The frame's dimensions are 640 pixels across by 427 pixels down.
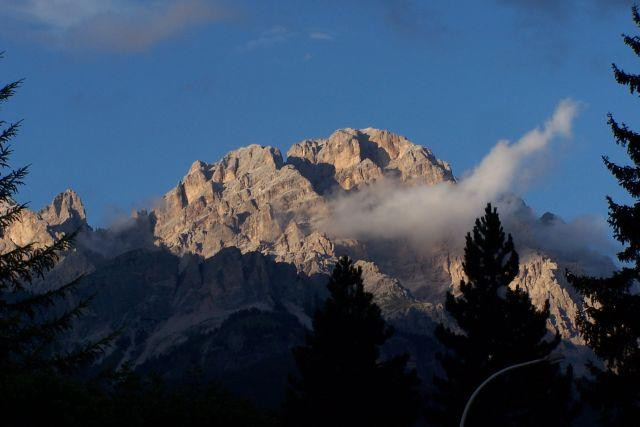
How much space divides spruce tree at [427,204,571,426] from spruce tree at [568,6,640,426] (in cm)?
3824

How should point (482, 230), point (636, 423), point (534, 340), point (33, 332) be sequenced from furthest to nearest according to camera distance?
point (482, 230) < point (534, 340) < point (636, 423) < point (33, 332)

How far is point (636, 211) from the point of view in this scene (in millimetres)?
46500

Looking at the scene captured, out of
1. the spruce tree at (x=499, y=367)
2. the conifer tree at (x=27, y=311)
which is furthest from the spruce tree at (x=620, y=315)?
the spruce tree at (x=499, y=367)

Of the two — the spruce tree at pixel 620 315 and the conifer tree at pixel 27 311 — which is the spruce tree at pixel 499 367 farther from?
the conifer tree at pixel 27 311

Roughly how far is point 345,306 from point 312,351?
4.83 metres

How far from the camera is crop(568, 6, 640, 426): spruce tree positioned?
45.5 meters

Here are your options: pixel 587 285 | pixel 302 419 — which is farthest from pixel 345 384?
pixel 587 285

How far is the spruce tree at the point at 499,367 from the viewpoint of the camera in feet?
282

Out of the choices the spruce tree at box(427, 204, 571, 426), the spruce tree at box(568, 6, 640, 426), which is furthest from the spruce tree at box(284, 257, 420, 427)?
the spruce tree at box(568, 6, 640, 426)

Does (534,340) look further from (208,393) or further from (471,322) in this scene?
(208,393)

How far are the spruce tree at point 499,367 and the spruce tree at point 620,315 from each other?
3824 centimetres

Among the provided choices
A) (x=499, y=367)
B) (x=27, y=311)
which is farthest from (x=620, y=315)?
(x=499, y=367)

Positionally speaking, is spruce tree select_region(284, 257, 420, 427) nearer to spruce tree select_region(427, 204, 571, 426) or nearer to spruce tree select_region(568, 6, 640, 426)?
spruce tree select_region(427, 204, 571, 426)

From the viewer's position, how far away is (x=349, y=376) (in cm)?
9106
